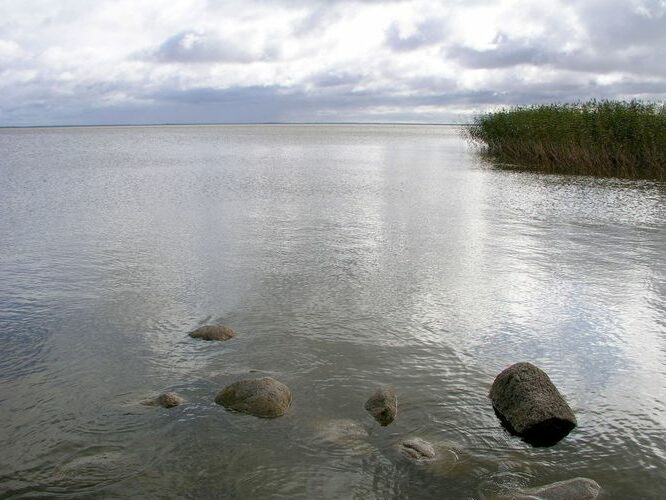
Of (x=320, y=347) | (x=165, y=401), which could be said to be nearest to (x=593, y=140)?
(x=320, y=347)

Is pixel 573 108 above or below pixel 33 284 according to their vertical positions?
above

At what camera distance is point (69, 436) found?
24.2 feet

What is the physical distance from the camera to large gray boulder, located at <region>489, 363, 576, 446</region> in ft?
24.5

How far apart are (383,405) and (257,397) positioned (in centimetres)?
163

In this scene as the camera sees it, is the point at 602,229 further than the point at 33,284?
Yes

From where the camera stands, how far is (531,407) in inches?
299

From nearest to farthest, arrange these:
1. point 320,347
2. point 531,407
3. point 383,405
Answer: point 531,407 < point 383,405 < point 320,347

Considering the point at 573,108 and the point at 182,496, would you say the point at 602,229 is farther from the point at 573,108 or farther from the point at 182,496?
the point at 573,108

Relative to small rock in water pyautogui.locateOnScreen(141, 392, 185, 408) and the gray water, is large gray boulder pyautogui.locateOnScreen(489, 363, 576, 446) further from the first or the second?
small rock in water pyautogui.locateOnScreen(141, 392, 185, 408)

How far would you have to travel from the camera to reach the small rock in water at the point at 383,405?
25.9 ft

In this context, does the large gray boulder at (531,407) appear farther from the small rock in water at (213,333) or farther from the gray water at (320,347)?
the small rock in water at (213,333)

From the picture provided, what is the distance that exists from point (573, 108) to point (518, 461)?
39.3 meters

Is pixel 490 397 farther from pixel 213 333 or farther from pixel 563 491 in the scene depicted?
pixel 213 333

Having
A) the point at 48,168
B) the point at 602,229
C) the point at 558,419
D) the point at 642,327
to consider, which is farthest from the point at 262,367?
the point at 48,168
